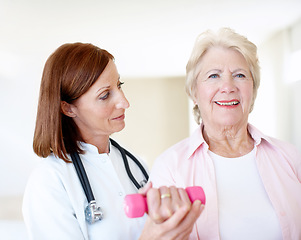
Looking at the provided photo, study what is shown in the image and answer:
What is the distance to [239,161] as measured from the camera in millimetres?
1447

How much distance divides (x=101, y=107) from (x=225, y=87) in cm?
55

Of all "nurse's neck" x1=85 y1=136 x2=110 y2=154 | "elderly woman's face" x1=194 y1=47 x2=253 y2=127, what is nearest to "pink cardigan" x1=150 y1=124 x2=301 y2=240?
"elderly woman's face" x1=194 y1=47 x2=253 y2=127

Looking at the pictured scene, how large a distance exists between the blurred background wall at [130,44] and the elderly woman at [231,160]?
152cm

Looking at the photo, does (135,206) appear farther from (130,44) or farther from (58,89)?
(130,44)

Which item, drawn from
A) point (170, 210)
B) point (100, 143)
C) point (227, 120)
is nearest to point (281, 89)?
point (227, 120)

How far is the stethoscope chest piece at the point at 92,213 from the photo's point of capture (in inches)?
53.1

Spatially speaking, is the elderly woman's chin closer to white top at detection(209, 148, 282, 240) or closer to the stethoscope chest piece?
white top at detection(209, 148, 282, 240)

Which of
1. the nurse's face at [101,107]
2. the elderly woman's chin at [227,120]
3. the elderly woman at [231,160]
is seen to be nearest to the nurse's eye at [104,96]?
the nurse's face at [101,107]

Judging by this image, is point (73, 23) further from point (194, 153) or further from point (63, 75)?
point (194, 153)

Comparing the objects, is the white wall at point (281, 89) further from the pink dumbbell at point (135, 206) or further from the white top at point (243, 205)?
the pink dumbbell at point (135, 206)

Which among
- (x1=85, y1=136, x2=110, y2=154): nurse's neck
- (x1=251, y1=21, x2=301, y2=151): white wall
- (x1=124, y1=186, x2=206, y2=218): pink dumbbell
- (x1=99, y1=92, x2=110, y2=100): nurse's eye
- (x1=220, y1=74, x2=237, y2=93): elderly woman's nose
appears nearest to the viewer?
(x1=124, y1=186, x2=206, y2=218): pink dumbbell

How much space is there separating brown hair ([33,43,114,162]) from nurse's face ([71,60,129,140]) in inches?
1.6

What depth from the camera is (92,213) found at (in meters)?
1.34

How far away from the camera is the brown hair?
1454 mm
